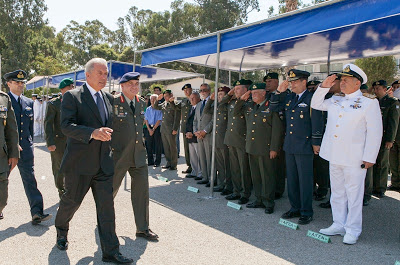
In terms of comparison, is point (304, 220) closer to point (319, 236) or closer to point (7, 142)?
point (319, 236)

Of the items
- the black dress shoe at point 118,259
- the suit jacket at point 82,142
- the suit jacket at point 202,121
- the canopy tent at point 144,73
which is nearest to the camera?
the suit jacket at point 82,142

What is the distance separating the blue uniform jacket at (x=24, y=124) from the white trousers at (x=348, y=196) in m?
3.94

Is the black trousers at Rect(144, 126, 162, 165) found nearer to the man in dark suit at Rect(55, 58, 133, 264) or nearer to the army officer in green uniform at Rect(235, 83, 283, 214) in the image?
the army officer in green uniform at Rect(235, 83, 283, 214)

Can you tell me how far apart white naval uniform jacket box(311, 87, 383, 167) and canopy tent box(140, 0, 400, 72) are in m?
0.89

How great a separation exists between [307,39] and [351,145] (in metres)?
2.51

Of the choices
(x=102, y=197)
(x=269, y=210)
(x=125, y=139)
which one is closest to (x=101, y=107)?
(x=125, y=139)

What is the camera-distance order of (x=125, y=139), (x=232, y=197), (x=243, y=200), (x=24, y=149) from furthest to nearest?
(x=232, y=197) → (x=243, y=200) → (x=24, y=149) → (x=125, y=139)

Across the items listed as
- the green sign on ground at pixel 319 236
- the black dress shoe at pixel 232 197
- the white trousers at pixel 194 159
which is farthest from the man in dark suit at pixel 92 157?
the white trousers at pixel 194 159

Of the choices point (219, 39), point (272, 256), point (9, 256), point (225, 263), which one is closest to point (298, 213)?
point (272, 256)

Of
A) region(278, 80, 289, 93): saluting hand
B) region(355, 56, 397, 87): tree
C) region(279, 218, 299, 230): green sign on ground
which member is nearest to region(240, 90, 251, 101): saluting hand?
region(278, 80, 289, 93): saluting hand

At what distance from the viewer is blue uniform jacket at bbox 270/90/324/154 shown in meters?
4.70

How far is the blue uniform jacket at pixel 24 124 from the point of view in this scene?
4.75 m

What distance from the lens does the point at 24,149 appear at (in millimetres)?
4738

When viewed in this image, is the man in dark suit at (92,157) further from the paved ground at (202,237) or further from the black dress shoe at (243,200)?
the black dress shoe at (243,200)
